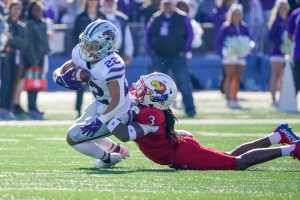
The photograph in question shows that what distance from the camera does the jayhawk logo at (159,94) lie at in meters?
10.5

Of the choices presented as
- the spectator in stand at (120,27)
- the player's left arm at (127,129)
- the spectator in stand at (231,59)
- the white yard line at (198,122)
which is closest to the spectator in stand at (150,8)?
the spectator in stand at (231,59)

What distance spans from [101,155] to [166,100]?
76 cm

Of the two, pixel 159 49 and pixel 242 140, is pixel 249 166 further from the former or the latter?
pixel 159 49

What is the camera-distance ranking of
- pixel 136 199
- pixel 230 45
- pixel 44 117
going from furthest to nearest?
pixel 230 45 < pixel 44 117 < pixel 136 199

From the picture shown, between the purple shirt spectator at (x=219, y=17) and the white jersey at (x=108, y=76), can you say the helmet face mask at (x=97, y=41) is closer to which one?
the white jersey at (x=108, y=76)

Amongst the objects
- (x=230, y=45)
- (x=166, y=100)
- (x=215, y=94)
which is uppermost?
(x=166, y=100)

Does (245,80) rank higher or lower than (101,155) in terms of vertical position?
lower

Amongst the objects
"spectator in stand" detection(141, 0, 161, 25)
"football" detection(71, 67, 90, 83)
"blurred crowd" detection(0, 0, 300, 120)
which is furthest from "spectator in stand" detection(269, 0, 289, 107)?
"football" detection(71, 67, 90, 83)

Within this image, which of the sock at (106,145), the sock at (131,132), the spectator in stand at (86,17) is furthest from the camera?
the spectator in stand at (86,17)

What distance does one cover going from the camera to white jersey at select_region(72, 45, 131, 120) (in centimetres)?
1058

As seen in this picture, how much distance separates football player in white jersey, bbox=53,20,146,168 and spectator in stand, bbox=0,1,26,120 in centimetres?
718

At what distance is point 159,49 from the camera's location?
18.9 meters

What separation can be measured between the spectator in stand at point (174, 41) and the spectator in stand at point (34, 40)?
179cm

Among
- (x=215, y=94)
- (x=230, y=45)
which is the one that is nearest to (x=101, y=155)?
(x=230, y=45)
